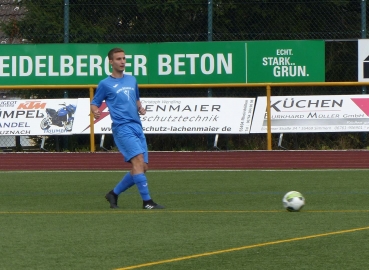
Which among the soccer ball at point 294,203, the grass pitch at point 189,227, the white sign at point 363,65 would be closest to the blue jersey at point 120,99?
the grass pitch at point 189,227

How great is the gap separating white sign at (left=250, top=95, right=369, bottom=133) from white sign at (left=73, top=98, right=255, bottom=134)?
0.35 m

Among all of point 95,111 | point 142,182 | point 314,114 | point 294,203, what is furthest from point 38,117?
point 294,203

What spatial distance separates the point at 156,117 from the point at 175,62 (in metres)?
1.31

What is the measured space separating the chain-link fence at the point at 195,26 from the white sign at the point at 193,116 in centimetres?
39

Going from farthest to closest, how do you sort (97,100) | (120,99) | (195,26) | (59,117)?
(195,26)
(59,117)
(97,100)
(120,99)

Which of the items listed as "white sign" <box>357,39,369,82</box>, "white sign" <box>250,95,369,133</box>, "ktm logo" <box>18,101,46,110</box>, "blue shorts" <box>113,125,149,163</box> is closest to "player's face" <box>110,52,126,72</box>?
"blue shorts" <box>113,125,149,163</box>

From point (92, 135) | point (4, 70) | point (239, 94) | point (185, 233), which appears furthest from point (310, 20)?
point (185, 233)

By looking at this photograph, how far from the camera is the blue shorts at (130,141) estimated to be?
32.6 ft

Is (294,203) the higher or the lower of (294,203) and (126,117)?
the lower

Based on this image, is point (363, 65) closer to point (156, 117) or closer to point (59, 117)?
point (156, 117)

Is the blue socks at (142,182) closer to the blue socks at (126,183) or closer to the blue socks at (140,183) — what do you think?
the blue socks at (140,183)

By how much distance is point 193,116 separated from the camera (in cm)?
1916

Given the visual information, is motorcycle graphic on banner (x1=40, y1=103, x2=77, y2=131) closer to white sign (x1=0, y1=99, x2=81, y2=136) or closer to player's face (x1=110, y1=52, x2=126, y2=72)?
white sign (x1=0, y1=99, x2=81, y2=136)

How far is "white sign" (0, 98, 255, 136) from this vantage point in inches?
752
